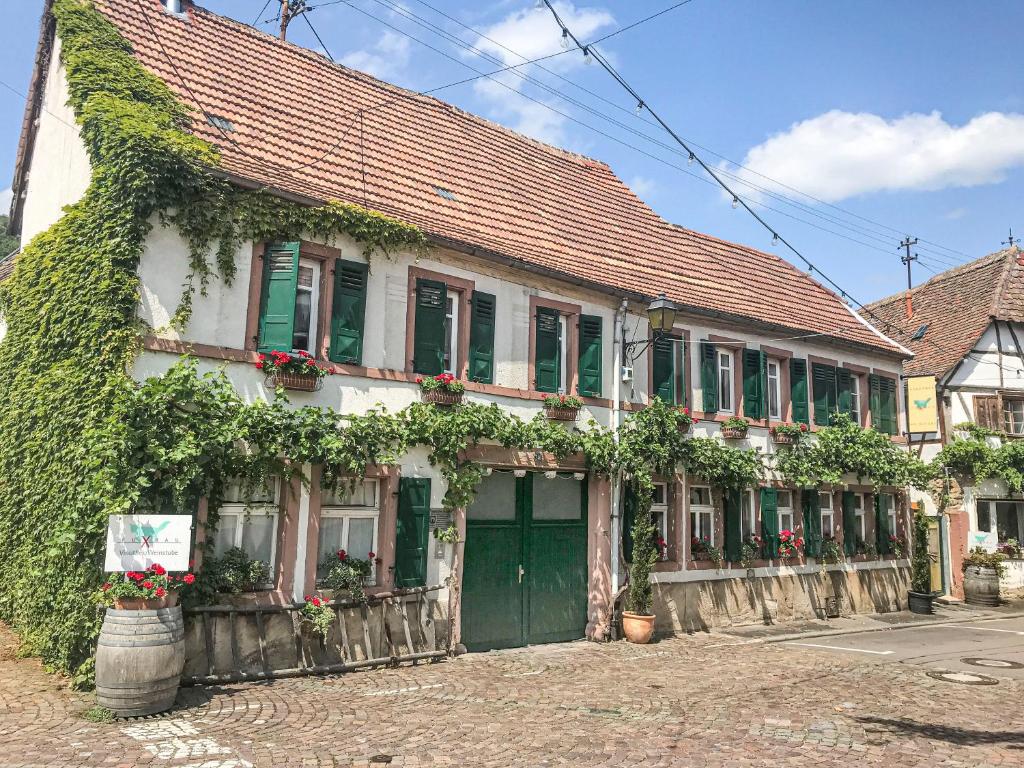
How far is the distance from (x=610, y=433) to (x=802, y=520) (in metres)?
Result: 6.25

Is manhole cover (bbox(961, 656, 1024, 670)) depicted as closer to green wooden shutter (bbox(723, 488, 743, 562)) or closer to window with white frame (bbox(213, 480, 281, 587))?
green wooden shutter (bbox(723, 488, 743, 562))

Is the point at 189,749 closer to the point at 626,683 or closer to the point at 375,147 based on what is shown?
the point at 626,683

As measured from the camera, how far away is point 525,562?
12914 mm

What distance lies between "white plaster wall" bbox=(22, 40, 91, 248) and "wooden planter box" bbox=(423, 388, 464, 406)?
5.38 metres

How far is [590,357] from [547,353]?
957mm

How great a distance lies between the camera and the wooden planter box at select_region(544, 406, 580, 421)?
13.2 meters

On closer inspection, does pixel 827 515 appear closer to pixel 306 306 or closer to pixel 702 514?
pixel 702 514

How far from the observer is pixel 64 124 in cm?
1243

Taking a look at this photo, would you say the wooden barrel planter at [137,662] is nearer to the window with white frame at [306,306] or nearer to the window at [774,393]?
the window with white frame at [306,306]

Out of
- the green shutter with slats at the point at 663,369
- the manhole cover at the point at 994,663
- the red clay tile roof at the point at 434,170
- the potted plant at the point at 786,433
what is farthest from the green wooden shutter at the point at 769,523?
the manhole cover at the point at 994,663

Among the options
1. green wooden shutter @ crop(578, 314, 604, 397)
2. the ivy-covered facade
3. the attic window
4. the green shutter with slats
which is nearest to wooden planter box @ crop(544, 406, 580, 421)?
the ivy-covered facade

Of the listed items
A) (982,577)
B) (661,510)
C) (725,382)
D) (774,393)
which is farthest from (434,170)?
(982,577)

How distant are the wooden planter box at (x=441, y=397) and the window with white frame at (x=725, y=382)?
685cm

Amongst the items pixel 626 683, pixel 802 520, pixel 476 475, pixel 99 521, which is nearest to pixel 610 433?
pixel 476 475
